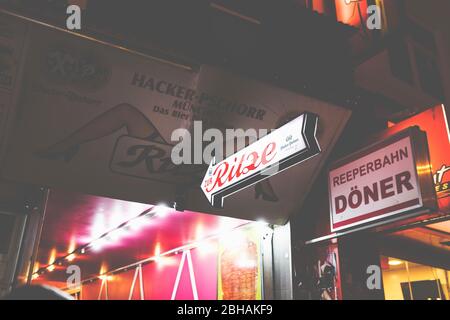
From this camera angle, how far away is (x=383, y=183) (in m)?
4.30

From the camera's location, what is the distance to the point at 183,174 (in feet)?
15.9

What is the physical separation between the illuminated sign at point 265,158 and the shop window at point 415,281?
558 cm

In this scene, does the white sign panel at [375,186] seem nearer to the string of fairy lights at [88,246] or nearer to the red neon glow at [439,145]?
the red neon glow at [439,145]

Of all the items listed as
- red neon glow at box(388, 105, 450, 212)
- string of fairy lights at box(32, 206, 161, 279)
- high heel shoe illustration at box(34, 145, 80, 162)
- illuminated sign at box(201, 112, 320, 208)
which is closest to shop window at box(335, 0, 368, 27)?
red neon glow at box(388, 105, 450, 212)

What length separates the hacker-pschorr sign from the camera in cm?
391

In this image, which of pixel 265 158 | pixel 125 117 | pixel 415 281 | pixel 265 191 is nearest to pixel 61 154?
pixel 125 117

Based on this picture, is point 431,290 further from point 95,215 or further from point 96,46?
point 96,46

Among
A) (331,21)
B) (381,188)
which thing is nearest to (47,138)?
(381,188)

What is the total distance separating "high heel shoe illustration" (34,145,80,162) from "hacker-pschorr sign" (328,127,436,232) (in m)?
Answer: 3.09

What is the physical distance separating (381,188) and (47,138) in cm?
352

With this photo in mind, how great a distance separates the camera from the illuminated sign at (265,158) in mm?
3596

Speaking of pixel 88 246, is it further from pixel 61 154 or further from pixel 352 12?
pixel 352 12

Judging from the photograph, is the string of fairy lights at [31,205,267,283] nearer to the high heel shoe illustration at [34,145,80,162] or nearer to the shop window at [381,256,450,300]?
the high heel shoe illustration at [34,145,80,162]

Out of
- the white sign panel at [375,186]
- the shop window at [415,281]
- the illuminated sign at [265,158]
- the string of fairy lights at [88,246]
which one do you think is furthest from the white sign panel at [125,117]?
the shop window at [415,281]
